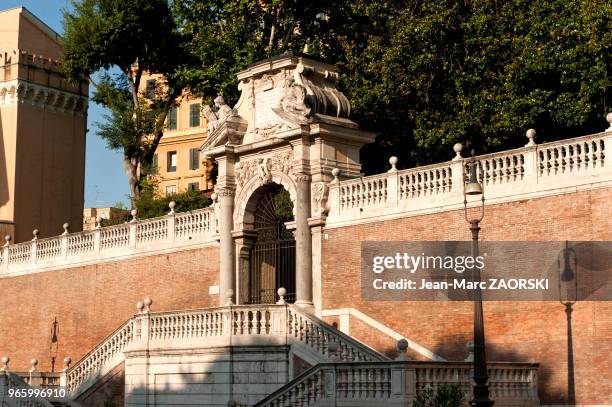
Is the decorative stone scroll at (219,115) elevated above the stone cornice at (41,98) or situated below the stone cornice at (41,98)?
below

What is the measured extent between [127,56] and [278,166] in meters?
19.7

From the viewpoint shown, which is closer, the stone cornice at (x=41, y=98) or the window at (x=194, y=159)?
the stone cornice at (x=41, y=98)

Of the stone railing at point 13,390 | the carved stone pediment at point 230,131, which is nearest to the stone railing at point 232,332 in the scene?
the stone railing at point 13,390

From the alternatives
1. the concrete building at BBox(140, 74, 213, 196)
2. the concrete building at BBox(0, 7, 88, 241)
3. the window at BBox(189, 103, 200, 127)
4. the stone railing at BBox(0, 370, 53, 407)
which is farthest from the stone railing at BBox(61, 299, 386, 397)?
the window at BBox(189, 103, 200, 127)

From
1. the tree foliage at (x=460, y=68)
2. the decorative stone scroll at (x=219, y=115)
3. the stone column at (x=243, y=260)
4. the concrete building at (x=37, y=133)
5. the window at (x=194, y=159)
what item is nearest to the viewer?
the stone column at (x=243, y=260)

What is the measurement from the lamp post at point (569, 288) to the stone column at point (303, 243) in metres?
7.83

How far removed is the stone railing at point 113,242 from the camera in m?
33.8

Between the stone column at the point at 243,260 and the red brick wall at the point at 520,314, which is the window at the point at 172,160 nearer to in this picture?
the stone column at the point at 243,260

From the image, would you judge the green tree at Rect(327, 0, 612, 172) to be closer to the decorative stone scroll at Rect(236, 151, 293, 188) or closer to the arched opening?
the arched opening

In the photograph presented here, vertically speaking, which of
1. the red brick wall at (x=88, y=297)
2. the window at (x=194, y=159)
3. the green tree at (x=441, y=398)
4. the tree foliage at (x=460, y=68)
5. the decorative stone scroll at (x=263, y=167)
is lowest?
the green tree at (x=441, y=398)

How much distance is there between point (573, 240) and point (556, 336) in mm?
2053

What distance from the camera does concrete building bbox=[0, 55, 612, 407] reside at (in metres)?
22.4

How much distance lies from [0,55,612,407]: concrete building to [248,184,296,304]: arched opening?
4 cm

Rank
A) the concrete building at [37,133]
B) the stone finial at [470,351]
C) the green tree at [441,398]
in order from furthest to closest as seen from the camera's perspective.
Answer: the concrete building at [37,133]
the stone finial at [470,351]
the green tree at [441,398]
